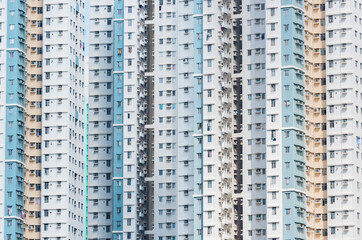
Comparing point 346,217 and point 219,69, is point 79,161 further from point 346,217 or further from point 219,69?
point 346,217

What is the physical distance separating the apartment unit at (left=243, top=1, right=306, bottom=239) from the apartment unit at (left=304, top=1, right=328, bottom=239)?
9.73 feet

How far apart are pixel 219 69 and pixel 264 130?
866 cm

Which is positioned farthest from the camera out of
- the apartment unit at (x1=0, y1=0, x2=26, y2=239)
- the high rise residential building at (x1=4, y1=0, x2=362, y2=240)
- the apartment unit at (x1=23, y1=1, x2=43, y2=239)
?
the apartment unit at (x1=23, y1=1, x2=43, y2=239)

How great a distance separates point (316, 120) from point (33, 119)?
3287cm

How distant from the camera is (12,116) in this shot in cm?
18538

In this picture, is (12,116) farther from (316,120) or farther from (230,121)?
(316,120)

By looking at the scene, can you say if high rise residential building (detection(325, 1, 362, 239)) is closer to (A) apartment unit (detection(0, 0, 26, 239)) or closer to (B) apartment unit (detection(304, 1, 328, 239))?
(B) apartment unit (detection(304, 1, 328, 239))

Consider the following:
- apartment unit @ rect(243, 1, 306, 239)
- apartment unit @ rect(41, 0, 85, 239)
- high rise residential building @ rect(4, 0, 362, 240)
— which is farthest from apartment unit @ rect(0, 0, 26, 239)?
apartment unit @ rect(243, 1, 306, 239)

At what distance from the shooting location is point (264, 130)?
183 metres

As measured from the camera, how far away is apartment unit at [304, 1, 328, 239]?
182 m

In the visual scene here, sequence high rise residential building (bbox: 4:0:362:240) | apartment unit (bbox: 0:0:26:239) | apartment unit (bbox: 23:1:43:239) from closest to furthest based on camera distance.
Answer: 1. high rise residential building (bbox: 4:0:362:240)
2. apartment unit (bbox: 0:0:26:239)
3. apartment unit (bbox: 23:1:43:239)

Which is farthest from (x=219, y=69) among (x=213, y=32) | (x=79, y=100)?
(x=79, y=100)

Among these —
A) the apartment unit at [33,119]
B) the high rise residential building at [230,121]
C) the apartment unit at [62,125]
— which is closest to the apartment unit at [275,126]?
the high rise residential building at [230,121]

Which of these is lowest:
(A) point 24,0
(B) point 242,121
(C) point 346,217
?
(C) point 346,217
